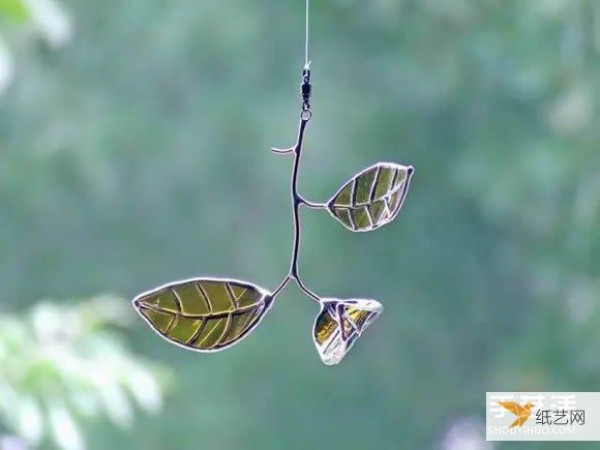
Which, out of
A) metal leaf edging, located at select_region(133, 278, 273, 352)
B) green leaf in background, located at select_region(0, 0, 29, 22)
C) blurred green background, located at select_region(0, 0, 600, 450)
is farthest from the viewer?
blurred green background, located at select_region(0, 0, 600, 450)

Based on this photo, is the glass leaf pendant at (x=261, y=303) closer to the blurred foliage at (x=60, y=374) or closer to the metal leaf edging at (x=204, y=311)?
the metal leaf edging at (x=204, y=311)

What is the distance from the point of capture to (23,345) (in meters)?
1.44

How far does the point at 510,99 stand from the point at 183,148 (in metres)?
0.86

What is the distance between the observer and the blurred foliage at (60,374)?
4.68 feet

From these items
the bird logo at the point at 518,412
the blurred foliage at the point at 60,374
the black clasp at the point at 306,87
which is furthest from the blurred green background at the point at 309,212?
the black clasp at the point at 306,87

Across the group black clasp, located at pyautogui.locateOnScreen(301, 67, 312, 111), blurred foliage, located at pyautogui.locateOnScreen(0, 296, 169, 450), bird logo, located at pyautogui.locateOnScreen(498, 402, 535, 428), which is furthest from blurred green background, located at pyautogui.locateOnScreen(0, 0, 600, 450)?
black clasp, located at pyautogui.locateOnScreen(301, 67, 312, 111)

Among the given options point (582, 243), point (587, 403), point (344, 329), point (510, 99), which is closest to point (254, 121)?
point (510, 99)

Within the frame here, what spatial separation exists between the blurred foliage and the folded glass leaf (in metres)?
0.67

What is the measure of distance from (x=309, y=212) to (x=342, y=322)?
2258mm

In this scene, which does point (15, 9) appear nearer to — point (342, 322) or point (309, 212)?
point (342, 322)

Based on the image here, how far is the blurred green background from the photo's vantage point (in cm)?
285

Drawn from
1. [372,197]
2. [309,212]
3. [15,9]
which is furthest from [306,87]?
[309,212]

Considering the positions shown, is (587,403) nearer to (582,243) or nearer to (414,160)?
(582,243)

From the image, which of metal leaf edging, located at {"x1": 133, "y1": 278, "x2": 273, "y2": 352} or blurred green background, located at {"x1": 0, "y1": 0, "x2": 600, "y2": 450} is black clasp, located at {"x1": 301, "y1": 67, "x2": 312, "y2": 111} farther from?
blurred green background, located at {"x1": 0, "y1": 0, "x2": 600, "y2": 450}
